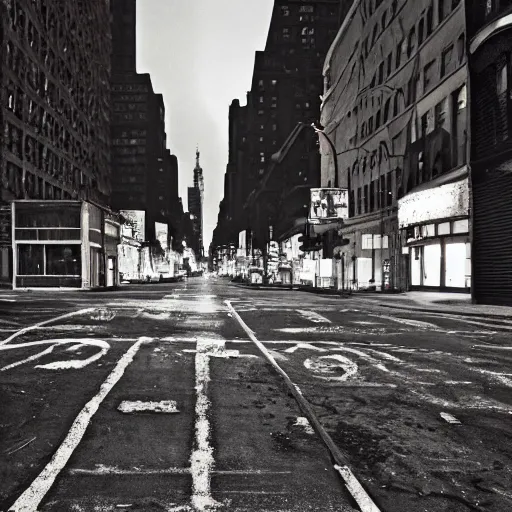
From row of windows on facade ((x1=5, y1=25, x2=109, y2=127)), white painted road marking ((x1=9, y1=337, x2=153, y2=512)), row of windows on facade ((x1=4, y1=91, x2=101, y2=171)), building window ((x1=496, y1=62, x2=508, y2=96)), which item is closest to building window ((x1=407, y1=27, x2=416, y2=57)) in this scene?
building window ((x1=496, y1=62, x2=508, y2=96))

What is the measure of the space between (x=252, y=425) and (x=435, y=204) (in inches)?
1090

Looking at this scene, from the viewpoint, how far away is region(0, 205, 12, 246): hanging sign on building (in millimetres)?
46844

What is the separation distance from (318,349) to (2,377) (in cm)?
569

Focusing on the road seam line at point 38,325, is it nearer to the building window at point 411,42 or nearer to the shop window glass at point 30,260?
the shop window glass at point 30,260

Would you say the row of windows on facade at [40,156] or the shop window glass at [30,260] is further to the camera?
the row of windows on facade at [40,156]

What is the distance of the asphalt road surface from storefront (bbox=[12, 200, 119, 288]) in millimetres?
36226

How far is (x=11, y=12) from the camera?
165 feet

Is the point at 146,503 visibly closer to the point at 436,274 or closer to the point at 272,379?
the point at 272,379

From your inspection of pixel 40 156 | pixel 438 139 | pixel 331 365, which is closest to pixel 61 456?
pixel 331 365

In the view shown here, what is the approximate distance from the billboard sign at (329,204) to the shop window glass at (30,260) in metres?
21.8

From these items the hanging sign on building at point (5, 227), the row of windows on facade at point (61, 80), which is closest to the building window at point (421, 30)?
the row of windows on facade at point (61, 80)

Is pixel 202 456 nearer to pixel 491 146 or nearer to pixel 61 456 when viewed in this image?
pixel 61 456

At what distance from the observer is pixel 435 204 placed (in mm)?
31562

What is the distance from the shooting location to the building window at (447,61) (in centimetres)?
3384
